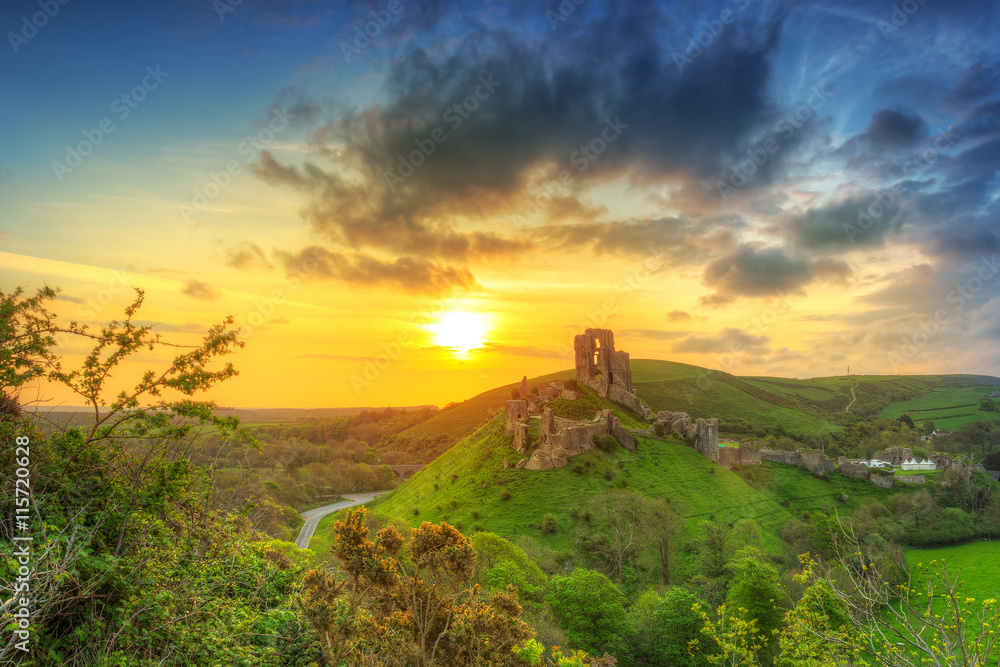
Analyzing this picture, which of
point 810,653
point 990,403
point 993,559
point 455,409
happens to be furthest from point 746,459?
point 990,403

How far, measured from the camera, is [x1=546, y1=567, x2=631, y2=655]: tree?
2970cm

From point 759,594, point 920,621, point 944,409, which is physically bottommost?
point 759,594

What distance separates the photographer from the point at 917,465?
9012cm

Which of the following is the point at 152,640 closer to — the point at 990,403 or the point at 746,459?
the point at 746,459

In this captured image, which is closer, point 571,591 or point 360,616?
point 360,616

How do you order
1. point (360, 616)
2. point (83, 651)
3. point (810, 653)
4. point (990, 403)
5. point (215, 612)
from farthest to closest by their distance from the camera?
point (990, 403) < point (810, 653) < point (360, 616) < point (215, 612) < point (83, 651)

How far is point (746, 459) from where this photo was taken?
245 ft

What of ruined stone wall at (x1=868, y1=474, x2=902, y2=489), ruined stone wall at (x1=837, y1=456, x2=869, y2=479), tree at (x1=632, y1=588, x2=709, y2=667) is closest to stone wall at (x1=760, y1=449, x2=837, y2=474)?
ruined stone wall at (x1=837, y1=456, x2=869, y2=479)

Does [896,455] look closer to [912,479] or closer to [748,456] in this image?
[912,479]

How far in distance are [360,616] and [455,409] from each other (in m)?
150

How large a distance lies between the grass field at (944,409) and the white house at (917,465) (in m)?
65.6

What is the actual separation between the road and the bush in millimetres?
34701

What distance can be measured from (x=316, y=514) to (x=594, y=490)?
4613cm

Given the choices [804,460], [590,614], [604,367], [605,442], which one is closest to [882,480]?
[804,460]
